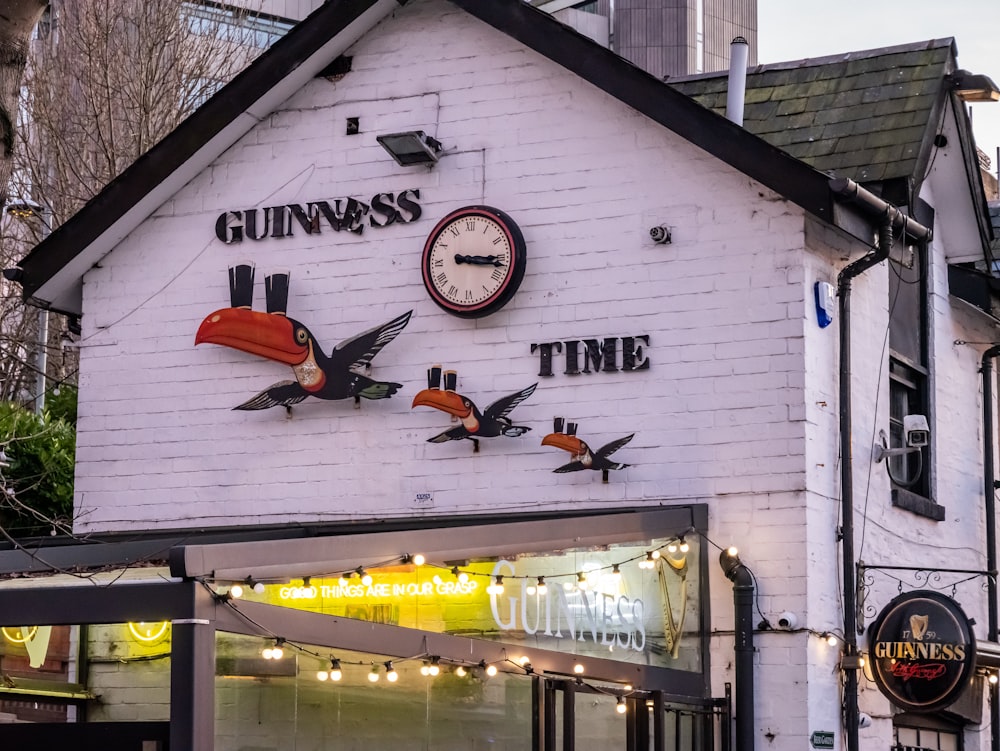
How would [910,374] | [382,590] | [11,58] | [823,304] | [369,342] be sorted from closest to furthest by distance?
[11,58]
[382,590]
[823,304]
[369,342]
[910,374]

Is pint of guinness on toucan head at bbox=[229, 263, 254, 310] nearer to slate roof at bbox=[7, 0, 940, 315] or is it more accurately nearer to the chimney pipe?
slate roof at bbox=[7, 0, 940, 315]

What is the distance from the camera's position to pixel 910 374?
51.2ft

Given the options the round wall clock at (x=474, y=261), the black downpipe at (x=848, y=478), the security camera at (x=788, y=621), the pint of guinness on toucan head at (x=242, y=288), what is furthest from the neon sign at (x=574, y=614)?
the pint of guinness on toucan head at (x=242, y=288)

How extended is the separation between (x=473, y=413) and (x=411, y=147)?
2.41 meters

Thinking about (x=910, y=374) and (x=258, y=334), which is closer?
(x=258, y=334)

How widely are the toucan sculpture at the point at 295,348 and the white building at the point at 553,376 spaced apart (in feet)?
0.09

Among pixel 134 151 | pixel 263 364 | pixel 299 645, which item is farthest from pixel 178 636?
pixel 134 151

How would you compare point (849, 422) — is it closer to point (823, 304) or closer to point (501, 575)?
point (823, 304)

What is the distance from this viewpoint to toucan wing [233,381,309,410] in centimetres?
1484

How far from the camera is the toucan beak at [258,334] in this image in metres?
14.8

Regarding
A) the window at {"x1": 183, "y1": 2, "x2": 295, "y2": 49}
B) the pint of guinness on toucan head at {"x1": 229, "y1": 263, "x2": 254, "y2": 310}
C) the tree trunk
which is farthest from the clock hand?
the window at {"x1": 183, "y1": 2, "x2": 295, "y2": 49}

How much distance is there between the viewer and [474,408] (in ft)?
46.4

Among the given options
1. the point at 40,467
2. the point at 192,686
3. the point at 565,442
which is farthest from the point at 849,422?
the point at 40,467

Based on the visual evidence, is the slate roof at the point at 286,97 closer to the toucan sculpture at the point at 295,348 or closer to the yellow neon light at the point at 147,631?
the toucan sculpture at the point at 295,348
